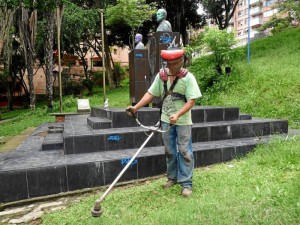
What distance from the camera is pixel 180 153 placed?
3.73m

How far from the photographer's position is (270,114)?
28.2 ft

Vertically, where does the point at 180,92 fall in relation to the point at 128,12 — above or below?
below

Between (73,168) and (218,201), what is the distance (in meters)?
2.00

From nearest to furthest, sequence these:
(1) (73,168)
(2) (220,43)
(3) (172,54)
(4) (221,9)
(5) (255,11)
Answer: (3) (172,54)
(1) (73,168)
(2) (220,43)
(4) (221,9)
(5) (255,11)

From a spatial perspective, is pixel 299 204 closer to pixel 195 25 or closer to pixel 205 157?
pixel 205 157

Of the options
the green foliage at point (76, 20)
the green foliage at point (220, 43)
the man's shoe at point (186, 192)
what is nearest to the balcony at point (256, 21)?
the green foliage at point (76, 20)

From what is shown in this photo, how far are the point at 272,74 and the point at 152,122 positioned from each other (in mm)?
6899

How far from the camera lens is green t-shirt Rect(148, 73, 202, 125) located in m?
3.48

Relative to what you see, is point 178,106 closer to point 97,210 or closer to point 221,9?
point 97,210

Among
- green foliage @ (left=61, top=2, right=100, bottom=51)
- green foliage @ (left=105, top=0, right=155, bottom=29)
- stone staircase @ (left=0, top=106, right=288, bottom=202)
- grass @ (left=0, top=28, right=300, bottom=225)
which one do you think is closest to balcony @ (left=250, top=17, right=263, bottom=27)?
green foliage @ (left=105, top=0, right=155, bottom=29)

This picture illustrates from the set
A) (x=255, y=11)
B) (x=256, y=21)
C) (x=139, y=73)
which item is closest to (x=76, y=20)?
(x=139, y=73)

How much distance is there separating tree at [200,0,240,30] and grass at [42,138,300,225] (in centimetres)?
1971

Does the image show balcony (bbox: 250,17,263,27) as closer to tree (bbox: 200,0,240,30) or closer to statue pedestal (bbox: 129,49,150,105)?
tree (bbox: 200,0,240,30)

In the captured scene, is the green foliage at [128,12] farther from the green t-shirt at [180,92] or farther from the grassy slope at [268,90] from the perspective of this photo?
the green t-shirt at [180,92]
